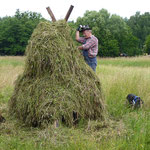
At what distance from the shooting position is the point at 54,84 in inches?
178

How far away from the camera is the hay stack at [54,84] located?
4.39m

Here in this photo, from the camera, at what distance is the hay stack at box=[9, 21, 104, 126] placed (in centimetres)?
439

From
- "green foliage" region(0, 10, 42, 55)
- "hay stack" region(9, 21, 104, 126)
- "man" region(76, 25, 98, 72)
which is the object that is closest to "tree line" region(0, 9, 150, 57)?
"green foliage" region(0, 10, 42, 55)

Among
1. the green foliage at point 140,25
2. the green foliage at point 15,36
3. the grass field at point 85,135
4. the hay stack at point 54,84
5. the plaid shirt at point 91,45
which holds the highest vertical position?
the green foliage at point 140,25

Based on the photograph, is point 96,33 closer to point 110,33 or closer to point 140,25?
point 110,33

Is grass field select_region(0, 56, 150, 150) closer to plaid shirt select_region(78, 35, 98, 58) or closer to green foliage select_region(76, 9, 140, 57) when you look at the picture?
plaid shirt select_region(78, 35, 98, 58)

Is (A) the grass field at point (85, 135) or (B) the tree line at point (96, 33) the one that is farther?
(B) the tree line at point (96, 33)

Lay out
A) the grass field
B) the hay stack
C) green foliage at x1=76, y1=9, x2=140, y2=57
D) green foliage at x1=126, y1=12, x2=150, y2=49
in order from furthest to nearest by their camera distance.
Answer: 1. green foliage at x1=126, y1=12, x2=150, y2=49
2. green foliage at x1=76, y1=9, x2=140, y2=57
3. the hay stack
4. the grass field

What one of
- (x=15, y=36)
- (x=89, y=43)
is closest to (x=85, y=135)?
(x=89, y=43)

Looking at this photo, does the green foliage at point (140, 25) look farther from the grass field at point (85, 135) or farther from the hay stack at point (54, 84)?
the hay stack at point (54, 84)

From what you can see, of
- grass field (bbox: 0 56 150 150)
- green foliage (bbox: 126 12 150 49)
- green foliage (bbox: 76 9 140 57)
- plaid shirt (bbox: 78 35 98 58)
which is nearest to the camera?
grass field (bbox: 0 56 150 150)

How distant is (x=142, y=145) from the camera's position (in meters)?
3.62

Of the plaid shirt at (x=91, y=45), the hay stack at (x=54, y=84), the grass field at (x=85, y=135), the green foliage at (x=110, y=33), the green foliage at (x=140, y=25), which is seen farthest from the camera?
the green foliage at (x=140, y=25)

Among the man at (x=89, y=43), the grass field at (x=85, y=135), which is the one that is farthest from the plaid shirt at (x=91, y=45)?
the grass field at (x=85, y=135)
